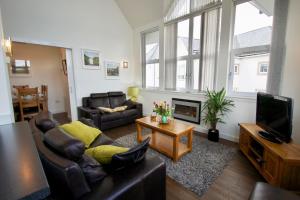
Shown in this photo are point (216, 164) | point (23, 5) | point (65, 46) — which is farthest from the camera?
point (65, 46)

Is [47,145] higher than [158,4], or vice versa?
[158,4]

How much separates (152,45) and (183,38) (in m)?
1.24

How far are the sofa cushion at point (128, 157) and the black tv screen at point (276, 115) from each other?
1.75 meters

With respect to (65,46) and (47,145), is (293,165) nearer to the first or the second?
(47,145)

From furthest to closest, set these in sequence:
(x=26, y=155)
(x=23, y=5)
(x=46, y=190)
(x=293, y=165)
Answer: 1. (x=23, y=5)
2. (x=293, y=165)
3. (x=26, y=155)
4. (x=46, y=190)

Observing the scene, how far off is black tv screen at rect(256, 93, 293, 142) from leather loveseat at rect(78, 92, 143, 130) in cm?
295

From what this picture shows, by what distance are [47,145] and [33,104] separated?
3956mm

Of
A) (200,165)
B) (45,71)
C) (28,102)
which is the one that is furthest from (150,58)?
(45,71)

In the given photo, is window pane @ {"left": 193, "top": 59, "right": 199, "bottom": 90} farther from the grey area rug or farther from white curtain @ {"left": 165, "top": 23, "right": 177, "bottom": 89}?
the grey area rug

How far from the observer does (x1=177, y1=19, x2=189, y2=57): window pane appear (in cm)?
385

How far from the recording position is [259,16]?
2.74 m

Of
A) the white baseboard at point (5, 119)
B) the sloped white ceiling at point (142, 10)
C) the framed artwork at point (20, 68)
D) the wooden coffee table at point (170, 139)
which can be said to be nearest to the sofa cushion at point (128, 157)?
the wooden coffee table at point (170, 139)

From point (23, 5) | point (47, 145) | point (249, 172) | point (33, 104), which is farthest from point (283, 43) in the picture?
point (33, 104)

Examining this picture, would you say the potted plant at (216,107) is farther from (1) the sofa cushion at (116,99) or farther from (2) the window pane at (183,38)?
(1) the sofa cushion at (116,99)
